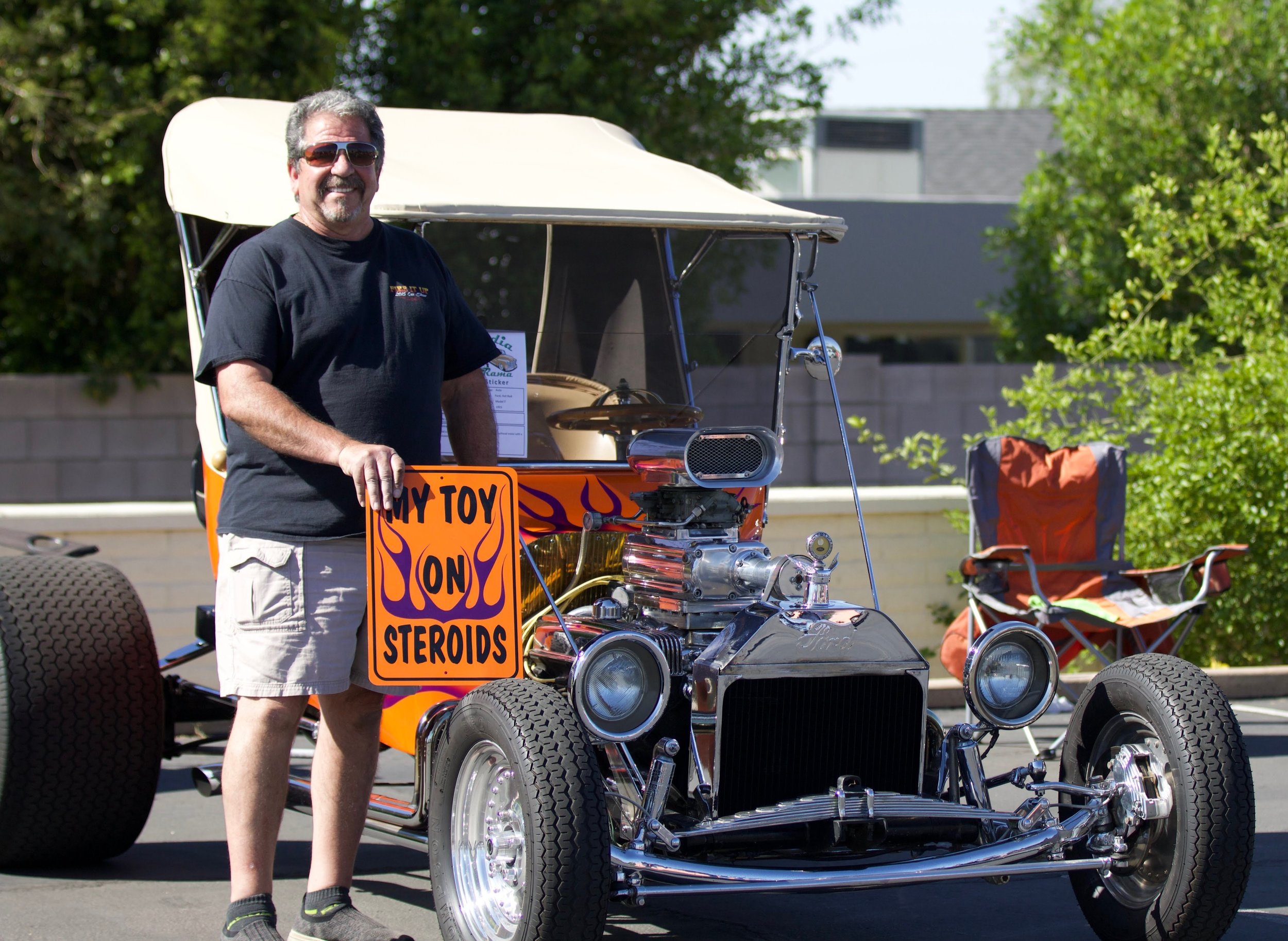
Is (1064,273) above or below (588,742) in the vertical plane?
above

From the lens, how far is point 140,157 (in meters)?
11.3

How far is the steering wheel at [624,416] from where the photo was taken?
4992mm

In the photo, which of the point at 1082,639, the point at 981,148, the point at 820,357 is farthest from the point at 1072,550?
the point at 981,148

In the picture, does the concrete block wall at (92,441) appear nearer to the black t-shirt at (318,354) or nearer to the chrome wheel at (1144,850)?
the black t-shirt at (318,354)

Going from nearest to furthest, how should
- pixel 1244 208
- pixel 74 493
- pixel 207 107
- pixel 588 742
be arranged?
pixel 588 742 < pixel 207 107 < pixel 1244 208 < pixel 74 493

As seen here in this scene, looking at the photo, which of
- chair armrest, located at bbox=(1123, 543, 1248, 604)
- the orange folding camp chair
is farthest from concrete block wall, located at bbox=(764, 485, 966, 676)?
chair armrest, located at bbox=(1123, 543, 1248, 604)

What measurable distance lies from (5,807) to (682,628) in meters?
2.29

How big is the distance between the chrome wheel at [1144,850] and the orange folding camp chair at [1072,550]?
268 cm

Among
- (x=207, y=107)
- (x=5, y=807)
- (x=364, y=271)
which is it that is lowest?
(x=5, y=807)

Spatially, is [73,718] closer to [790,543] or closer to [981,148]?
[790,543]

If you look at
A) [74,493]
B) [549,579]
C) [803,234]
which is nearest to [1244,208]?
[803,234]

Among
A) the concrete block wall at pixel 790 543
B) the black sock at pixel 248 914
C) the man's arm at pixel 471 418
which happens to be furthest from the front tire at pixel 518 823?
the concrete block wall at pixel 790 543

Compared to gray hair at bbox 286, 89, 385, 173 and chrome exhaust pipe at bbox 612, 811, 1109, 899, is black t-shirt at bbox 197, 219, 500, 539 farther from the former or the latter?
chrome exhaust pipe at bbox 612, 811, 1109, 899

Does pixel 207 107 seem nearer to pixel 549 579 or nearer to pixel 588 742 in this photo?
pixel 549 579
